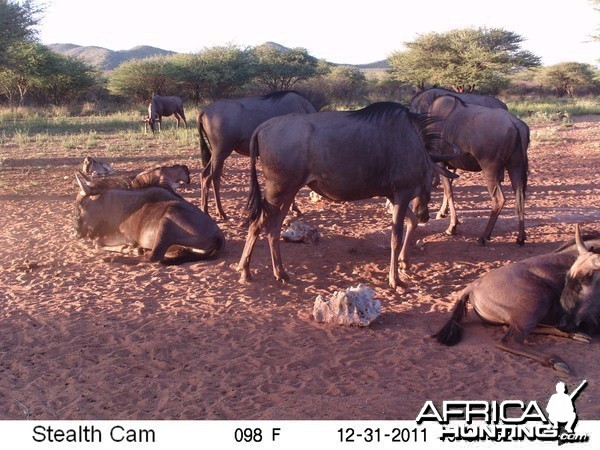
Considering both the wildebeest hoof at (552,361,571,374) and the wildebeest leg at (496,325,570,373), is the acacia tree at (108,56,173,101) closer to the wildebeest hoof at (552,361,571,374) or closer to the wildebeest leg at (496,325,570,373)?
the wildebeest leg at (496,325,570,373)

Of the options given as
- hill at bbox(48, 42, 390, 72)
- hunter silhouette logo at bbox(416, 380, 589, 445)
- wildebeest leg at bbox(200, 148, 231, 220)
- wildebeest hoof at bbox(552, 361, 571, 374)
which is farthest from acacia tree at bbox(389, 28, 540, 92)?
hill at bbox(48, 42, 390, 72)

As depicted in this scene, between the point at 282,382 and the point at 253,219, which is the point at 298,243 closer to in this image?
the point at 253,219

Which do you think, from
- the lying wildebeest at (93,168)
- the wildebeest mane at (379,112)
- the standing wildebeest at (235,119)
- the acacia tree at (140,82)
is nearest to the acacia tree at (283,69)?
the acacia tree at (140,82)

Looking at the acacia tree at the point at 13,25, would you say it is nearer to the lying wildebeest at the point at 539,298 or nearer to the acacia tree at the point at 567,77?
the lying wildebeest at the point at 539,298

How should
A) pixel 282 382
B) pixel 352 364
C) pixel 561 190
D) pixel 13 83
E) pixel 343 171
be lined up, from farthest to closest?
pixel 13 83 < pixel 561 190 < pixel 343 171 < pixel 352 364 < pixel 282 382

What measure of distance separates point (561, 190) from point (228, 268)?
6.94 m

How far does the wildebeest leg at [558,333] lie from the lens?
464 centimetres

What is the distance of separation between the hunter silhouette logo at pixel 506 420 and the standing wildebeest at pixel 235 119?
18.8 ft

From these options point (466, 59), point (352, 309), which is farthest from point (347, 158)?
point (466, 59)

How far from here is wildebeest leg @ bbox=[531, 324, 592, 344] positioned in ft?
15.2

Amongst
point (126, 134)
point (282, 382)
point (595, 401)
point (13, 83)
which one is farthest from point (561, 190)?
point (13, 83)

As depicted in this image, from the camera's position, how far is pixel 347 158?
582cm

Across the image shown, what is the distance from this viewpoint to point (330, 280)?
6219 millimetres

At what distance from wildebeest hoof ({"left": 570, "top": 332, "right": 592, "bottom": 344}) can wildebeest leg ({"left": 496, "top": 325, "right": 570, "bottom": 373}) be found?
0.45m
